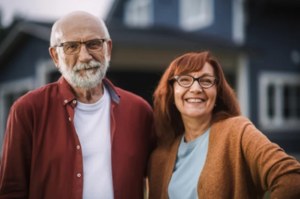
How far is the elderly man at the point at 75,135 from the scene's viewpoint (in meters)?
3.04

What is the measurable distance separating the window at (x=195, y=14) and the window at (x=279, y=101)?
2632mm

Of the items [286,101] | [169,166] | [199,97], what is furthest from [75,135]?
[286,101]

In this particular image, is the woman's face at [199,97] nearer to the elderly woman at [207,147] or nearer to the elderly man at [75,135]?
the elderly woman at [207,147]

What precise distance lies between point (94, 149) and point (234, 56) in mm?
11800

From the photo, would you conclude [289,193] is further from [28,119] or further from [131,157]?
[28,119]

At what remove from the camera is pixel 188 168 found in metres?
3.10

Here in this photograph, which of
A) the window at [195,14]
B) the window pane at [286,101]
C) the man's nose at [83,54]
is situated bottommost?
the window pane at [286,101]

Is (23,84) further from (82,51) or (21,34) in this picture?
(82,51)

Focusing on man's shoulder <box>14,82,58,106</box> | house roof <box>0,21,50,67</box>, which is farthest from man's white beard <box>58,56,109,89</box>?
house roof <box>0,21,50,67</box>

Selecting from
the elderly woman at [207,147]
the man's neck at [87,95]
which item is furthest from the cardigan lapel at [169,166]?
the man's neck at [87,95]

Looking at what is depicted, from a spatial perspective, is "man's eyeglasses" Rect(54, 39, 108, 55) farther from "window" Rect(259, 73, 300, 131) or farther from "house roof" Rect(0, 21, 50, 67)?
"window" Rect(259, 73, 300, 131)

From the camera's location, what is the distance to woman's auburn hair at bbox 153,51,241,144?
316 centimetres

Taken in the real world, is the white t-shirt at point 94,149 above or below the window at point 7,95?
above

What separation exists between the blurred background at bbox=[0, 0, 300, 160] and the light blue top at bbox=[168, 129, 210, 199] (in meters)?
10.5
